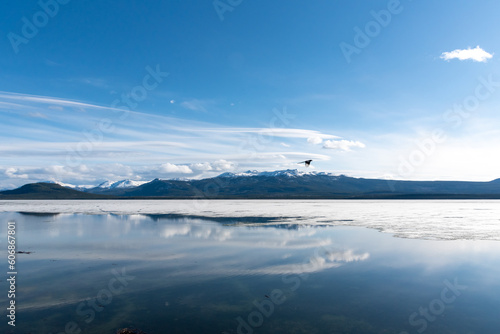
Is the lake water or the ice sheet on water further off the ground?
the ice sheet on water

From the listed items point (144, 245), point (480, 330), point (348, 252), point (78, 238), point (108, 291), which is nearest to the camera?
point (480, 330)

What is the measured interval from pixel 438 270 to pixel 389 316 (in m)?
8.93

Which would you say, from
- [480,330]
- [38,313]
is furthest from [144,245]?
[480,330]

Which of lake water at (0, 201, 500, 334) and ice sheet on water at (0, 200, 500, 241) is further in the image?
ice sheet on water at (0, 200, 500, 241)

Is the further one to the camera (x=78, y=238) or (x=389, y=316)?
(x=78, y=238)

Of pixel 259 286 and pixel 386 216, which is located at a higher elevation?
pixel 386 216

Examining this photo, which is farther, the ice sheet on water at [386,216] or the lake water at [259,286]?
the ice sheet on water at [386,216]

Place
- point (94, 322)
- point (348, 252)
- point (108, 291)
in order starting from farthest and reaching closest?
1. point (348, 252)
2. point (108, 291)
3. point (94, 322)

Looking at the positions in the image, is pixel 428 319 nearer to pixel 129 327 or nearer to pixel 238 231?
pixel 129 327

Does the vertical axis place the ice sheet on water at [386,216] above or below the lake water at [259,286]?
above

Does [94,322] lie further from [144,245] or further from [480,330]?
[144,245]

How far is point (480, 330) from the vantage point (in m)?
11.5

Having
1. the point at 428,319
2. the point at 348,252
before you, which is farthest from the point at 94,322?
the point at 348,252

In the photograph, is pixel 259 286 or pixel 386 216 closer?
pixel 259 286
